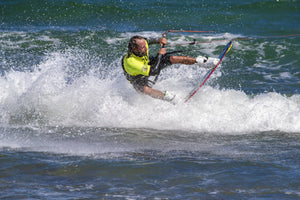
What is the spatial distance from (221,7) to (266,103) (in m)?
10.3

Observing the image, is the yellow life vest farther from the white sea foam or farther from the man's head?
the white sea foam

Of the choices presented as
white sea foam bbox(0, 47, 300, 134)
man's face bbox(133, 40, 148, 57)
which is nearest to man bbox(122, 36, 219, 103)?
man's face bbox(133, 40, 148, 57)

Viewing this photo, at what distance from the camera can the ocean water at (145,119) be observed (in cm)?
475

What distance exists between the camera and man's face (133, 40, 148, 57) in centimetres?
720

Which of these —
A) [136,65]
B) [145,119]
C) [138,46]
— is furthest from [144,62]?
[145,119]

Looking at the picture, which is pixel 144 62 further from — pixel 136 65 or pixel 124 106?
pixel 124 106

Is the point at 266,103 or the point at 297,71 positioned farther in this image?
the point at 297,71

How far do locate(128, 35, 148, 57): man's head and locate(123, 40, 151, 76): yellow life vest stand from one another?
88 millimetres

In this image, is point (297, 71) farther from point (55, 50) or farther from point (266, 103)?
point (55, 50)

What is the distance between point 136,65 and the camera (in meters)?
7.25

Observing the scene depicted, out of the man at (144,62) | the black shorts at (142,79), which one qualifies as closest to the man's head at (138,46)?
the man at (144,62)

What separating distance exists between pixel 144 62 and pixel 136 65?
226 mm

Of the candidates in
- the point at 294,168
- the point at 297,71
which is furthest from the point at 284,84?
the point at 294,168

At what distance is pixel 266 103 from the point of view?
329 inches
